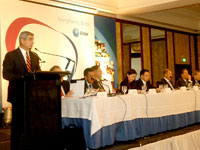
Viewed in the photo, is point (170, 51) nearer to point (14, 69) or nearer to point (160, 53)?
point (160, 53)

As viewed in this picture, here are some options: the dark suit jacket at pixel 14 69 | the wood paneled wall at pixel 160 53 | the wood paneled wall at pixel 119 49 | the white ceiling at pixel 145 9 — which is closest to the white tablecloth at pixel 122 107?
the dark suit jacket at pixel 14 69

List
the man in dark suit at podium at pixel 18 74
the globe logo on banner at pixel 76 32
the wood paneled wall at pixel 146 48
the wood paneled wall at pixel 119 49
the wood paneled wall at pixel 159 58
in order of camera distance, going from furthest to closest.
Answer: the wood paneled wall at pixel 159 58, the wood paneled wall at pixel 146 48, the wood paneled wall at pixel 119 49, the globe logo on banner at pixel 76 32, the man in dark suit at podium at pixel 18 74

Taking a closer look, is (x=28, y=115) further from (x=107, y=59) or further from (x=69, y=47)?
(x=107, y=59)

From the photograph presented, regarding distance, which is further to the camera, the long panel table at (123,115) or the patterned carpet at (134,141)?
the patterned carpet at (134,141)

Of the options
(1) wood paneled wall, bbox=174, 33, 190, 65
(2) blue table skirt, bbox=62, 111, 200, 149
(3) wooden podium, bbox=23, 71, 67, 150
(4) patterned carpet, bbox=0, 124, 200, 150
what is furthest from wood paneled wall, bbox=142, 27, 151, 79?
(3) wooden podium, bbox=23, 71, 67, 150

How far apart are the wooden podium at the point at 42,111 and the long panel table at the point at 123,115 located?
2.38 feet

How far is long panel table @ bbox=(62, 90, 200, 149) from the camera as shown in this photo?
3.62 meters

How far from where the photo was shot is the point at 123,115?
3977mm

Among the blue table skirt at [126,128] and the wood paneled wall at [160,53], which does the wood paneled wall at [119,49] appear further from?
the blue table skirt at [126,128]

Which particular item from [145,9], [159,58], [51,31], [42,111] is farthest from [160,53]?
[42,111]

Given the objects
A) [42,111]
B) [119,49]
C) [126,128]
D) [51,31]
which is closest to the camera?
[42,111]

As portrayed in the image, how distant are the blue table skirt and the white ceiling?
365 centimetres

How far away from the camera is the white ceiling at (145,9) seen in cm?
758

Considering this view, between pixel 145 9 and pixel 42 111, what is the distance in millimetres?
6097
